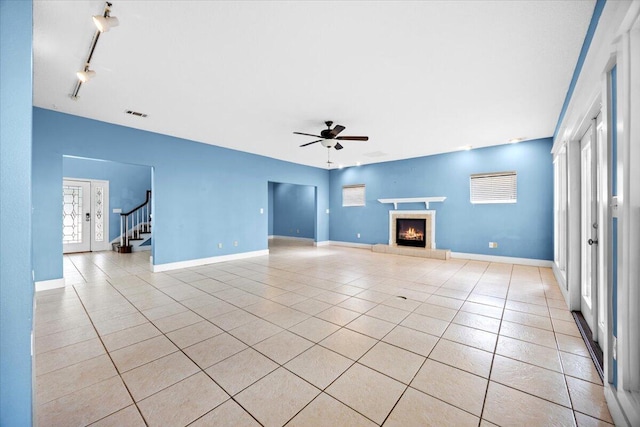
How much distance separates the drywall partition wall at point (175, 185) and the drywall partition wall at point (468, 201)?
2.80 m

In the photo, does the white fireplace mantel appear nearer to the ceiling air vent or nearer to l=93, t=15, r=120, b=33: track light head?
the ceiling air vent

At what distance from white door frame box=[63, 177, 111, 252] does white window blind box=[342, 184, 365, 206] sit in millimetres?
7797

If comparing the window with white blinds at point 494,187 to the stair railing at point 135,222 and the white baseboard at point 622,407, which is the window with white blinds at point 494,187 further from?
the stair railing at point 135,222

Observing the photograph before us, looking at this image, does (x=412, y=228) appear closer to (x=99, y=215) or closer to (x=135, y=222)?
(x=135, y=222)

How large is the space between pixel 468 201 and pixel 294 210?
6955mm

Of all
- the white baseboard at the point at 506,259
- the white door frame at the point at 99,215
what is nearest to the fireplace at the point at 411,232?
the white baseboard at the point at 506,259

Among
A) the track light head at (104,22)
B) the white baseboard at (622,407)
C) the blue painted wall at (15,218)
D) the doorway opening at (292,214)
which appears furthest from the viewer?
the doorway opening at (292,214)

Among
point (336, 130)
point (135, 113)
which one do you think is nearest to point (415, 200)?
point (336, 130)

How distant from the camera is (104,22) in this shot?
217 cm

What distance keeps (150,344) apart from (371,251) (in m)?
6.66

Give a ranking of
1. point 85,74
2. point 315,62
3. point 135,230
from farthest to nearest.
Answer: point 135,230 < point 85,74 < point 315,62

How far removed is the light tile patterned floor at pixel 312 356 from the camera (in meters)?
1.60

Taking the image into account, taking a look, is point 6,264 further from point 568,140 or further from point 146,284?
point 568,140

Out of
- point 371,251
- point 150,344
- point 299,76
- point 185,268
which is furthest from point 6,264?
point 371,251
